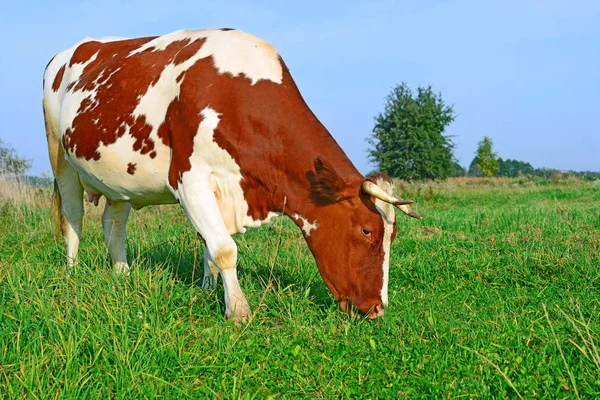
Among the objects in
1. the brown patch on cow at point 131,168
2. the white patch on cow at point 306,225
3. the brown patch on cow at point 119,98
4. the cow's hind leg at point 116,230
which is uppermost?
the brown patch on cow at point 119,98

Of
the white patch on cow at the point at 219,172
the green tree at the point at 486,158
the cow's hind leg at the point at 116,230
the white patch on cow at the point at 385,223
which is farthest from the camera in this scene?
the green tree at the point at 486,158

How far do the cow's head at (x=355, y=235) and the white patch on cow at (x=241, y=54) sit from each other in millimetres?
972

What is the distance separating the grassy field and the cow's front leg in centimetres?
18

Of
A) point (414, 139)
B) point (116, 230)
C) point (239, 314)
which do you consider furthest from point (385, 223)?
point (414, 139)

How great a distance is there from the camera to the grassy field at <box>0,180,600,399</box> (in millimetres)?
3229

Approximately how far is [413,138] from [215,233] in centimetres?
4069

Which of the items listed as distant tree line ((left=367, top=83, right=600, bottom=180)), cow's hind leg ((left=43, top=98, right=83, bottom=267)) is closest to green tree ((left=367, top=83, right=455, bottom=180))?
distant tree line ((left=367, top=83, right=600, bottom=180))

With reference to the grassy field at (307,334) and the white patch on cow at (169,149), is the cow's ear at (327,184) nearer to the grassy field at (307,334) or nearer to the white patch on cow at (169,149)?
the white patch on cow at (169,149)

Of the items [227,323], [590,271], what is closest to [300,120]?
[227,323]

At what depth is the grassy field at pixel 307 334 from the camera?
10.6ft

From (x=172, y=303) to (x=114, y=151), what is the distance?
5.15 ft

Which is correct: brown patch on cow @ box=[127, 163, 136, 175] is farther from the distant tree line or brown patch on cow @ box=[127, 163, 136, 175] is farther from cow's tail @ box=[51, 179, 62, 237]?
the distant tree line

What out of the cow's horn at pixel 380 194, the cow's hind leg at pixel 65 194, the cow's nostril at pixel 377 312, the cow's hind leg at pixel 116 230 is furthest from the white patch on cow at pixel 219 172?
the cow's hind leg at pixel 65 194

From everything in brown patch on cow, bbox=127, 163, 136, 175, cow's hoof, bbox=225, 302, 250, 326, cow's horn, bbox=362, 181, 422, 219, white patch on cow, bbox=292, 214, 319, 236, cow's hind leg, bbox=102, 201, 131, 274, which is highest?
brown patch on cow, bbox=127, 163, 136, 175
